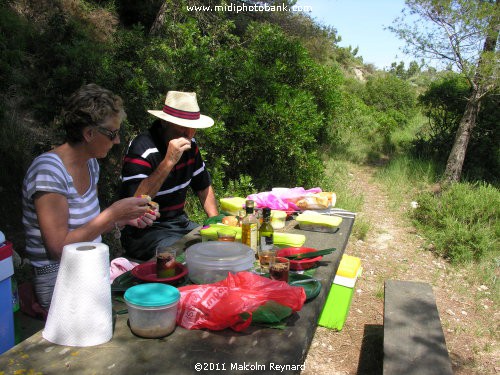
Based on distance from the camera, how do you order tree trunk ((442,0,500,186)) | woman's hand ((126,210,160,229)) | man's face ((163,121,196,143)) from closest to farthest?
woman's hand ((126,210,160,229)) → man's face ((163,121,196,143)) → tree trunk ((442,0,500,186))

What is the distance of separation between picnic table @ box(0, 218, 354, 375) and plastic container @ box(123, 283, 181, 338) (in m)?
0.03

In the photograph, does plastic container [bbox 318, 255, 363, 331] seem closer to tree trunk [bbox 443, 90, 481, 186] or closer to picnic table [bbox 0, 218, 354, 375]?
picnic table [bbox 0, 218, 354, 375]

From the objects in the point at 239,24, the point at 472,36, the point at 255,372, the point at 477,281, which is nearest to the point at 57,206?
the point at 255,372

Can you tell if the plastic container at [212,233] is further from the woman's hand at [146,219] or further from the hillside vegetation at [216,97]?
the hillside vegetation at [216,97]

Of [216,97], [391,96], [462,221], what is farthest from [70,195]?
[391,96]

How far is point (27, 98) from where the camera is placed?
4.30 meters

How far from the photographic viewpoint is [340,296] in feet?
10.9

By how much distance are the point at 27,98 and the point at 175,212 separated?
7.45 ft

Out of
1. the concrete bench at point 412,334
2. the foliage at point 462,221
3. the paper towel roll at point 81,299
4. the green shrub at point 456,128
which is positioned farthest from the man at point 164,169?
the green shrub at point 456,128

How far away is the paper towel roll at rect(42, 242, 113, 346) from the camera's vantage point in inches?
55.5

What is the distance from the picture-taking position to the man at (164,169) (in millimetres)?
2795

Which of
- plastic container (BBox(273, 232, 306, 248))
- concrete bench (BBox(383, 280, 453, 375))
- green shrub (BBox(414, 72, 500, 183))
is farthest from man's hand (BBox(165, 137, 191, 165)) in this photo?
green shrub (BBox(414, 72, 500, 183))

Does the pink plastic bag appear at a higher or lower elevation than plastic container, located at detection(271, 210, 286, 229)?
higher

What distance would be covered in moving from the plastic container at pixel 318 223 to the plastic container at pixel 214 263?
3.18ft
